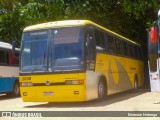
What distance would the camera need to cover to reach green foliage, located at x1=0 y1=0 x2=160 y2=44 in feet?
70.9

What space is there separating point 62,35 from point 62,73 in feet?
4.39

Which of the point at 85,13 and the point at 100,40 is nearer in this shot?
the point at 100,40

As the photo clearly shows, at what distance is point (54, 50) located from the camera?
12.7 meters

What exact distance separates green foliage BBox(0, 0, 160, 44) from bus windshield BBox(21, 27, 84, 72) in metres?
8.60

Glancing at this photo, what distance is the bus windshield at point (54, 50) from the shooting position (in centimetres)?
1236

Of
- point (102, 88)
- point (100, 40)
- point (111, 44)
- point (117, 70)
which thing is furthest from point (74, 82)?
point (117, 70)

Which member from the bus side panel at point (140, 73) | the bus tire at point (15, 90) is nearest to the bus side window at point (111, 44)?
the bus side panel at point (140, 73)

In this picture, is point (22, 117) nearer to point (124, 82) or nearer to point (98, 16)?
point (124, 82)

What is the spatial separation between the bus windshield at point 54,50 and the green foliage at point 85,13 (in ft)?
28.2

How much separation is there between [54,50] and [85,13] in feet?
34.1

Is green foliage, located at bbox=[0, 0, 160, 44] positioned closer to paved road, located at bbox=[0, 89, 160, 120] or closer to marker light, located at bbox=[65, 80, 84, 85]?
paved road, located at bbox=[0, 89, 160, 120]

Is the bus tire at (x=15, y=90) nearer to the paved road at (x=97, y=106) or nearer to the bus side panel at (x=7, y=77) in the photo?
the bus side panel at (x=7, y=77)

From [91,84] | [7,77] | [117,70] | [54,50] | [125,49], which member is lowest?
[91,84]

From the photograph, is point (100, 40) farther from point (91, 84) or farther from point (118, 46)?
point (118, 46)
